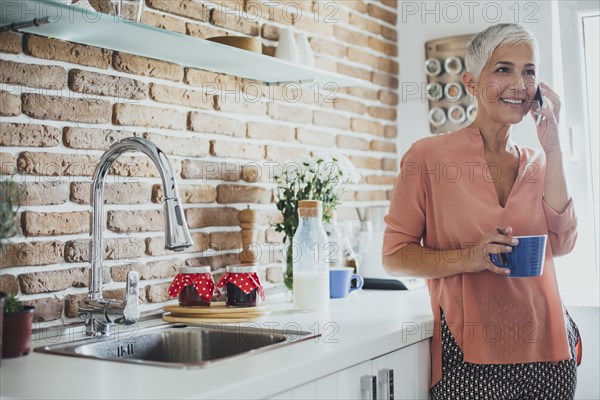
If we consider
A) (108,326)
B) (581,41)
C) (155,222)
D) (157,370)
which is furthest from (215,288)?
(581,41)

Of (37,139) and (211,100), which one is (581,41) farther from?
(37,139)

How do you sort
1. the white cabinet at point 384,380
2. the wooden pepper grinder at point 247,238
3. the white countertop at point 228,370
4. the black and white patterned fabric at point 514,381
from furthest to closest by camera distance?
the wooden pepper grinder at point 247,238 < the black and white patterned fabric at point 514,381 < the white cabinet at point 384,380 < the white countertop at point 228,370

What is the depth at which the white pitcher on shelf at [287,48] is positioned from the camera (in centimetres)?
227

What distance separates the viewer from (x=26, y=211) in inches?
63.6

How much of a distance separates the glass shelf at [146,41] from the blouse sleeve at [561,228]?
0.85 m

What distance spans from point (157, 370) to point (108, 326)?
389mm

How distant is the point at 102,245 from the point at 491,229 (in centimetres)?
95

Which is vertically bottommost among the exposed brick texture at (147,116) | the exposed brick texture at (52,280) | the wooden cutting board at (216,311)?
the wooden cutting board at (216,311)

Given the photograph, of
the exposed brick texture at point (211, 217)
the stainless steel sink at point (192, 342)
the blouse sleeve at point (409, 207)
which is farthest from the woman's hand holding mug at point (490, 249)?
the exposed brick texture at point (211, 217)

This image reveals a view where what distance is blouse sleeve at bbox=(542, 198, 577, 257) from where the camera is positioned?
5.88 ft

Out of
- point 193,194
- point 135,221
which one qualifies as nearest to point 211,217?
point 193,194

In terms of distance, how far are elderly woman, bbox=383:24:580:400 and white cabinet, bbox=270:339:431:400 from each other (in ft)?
0.16

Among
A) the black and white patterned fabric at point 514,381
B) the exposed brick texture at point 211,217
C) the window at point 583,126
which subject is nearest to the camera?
the black and white patterned fabric at point 514,381

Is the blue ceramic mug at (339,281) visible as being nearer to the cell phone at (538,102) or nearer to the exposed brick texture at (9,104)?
the cell phone at (538,102)
